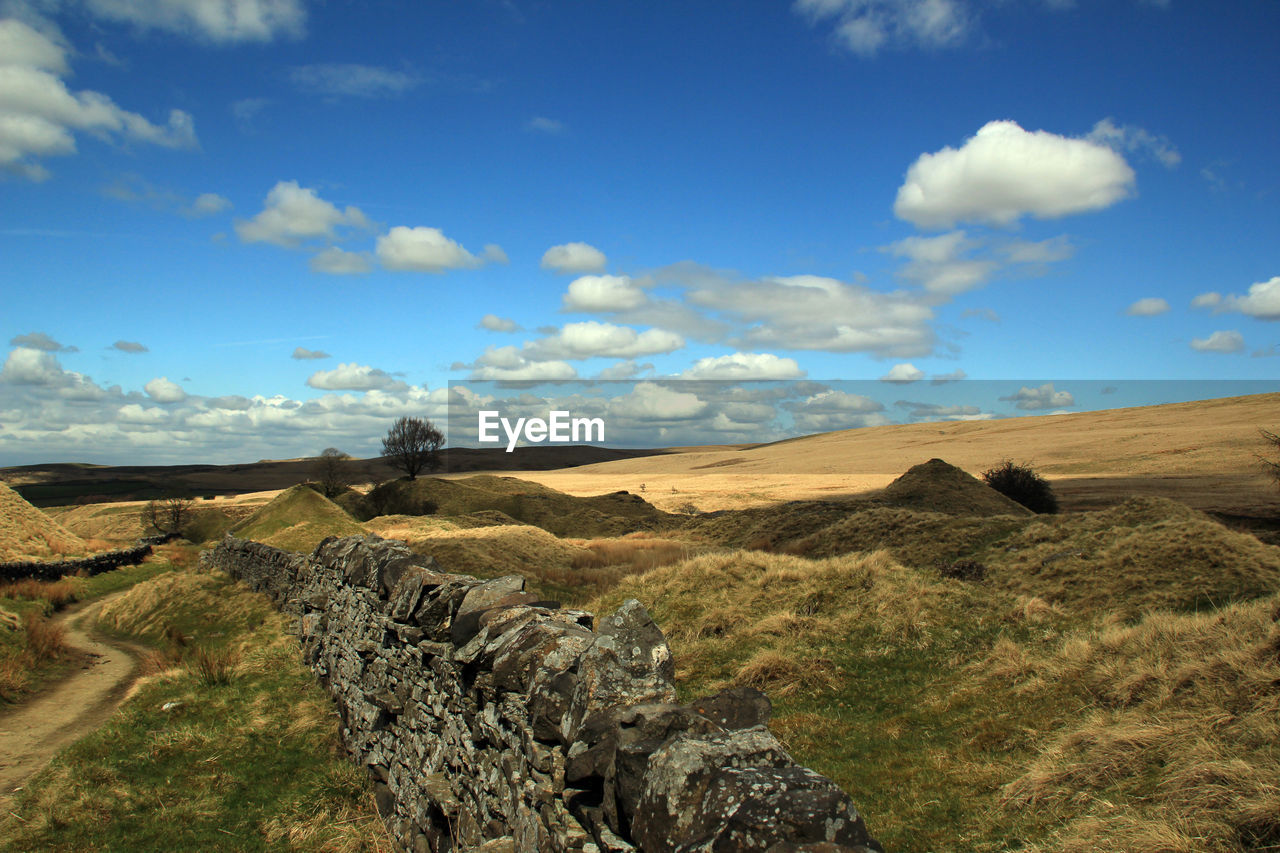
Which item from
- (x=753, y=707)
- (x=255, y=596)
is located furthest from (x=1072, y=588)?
(x=255, y=596)

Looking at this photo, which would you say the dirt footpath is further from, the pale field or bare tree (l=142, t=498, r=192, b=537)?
bare tree (l=142, t=498, r=192, b=537)

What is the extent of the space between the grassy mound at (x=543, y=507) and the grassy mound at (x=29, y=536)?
54.1ft

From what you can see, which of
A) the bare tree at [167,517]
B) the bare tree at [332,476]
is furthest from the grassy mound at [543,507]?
the bare tree at [167,517]

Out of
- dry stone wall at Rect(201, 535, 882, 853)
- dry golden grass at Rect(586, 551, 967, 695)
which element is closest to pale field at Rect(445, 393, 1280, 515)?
dry golden grass at Rect(586, 551, 967, 695)

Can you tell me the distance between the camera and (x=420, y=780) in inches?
244

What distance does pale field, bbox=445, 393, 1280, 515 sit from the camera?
44753 millimetres

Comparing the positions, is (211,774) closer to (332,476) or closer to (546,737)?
(546,737)

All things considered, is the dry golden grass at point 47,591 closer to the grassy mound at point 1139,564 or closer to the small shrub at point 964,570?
the small shrub at point 964,570

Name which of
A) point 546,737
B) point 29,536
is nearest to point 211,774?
point 546,737

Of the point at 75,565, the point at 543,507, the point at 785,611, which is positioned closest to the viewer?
the point at 785,611

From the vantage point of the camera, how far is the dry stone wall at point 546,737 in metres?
2.77

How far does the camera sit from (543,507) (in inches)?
1614

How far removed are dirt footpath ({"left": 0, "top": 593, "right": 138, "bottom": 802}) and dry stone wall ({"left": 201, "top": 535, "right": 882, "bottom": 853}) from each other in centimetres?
466

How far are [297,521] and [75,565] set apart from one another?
822 cm
